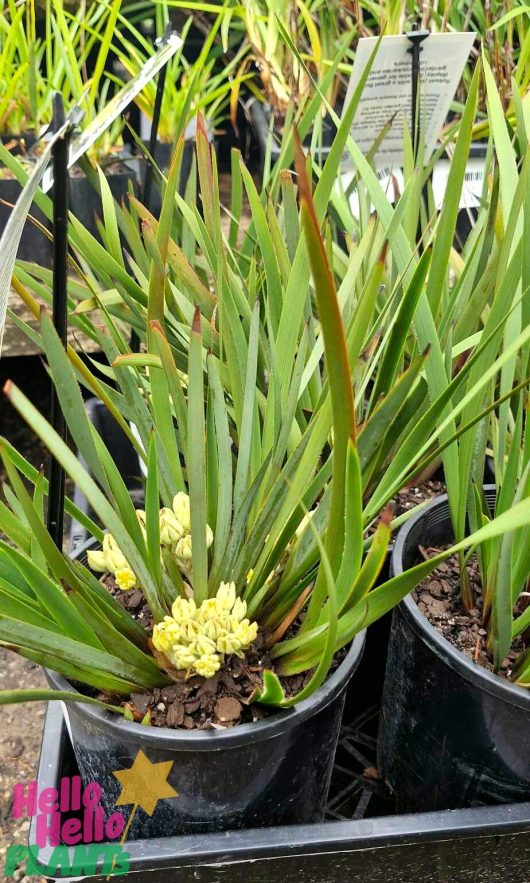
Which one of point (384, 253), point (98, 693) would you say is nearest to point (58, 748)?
point (98, 693)

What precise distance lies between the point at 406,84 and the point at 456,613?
48 centimetres

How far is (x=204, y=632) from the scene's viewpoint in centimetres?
39

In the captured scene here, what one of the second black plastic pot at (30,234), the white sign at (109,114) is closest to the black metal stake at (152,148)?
the white sign at (109,114)

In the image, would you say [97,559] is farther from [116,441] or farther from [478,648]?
[116,441]

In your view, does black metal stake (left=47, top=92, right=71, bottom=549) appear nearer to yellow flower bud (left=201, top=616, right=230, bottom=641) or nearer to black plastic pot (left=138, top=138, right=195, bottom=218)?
yellow flower bud (left=201, top=616, right=230, bottom=641)

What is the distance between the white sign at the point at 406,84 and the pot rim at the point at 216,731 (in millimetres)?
485

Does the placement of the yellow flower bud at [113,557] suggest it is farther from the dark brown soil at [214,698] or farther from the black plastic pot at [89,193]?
the black plastic pot at [89,193]

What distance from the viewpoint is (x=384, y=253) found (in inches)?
11.9

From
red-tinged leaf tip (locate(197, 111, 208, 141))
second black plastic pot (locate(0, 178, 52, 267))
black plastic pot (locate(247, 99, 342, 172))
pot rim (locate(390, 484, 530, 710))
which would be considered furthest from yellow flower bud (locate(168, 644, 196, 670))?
black plastic pot (locate(247, 99, 342, 172))

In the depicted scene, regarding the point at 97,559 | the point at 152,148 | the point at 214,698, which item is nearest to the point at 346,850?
the point at 214,698

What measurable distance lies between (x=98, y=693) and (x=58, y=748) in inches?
2.1

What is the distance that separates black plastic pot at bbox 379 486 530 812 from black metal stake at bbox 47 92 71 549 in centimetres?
23

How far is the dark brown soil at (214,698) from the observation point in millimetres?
395

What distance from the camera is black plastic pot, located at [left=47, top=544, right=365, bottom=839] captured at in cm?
38
